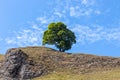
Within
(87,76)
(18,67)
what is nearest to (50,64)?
(18,67)

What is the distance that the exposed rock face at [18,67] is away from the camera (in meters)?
63.2

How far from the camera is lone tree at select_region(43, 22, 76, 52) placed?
8412cm

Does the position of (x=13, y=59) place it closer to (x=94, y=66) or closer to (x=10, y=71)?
(x=10, y=71)

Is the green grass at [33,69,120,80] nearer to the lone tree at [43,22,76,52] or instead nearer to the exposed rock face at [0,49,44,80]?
the exposed rock face at [0,49,44,80]

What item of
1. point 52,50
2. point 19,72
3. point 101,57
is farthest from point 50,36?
point 19,72

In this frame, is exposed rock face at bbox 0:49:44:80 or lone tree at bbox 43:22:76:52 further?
lone tree at bbox 43:22:76:52

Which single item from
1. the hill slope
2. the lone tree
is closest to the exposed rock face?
the hill slope

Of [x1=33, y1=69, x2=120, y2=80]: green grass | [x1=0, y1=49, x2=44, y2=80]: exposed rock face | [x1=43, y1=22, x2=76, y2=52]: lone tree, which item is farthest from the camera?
[x1=43, y1=22, x2=76, y2=52]: lone tree

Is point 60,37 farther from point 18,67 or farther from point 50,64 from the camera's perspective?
point 18,67

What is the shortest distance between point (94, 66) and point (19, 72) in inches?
523

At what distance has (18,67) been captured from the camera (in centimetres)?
6506

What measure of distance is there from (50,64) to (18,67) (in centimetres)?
586

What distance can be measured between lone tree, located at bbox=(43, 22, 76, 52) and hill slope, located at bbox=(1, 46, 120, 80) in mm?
10485

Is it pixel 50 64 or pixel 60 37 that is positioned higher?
pixel 60 37
